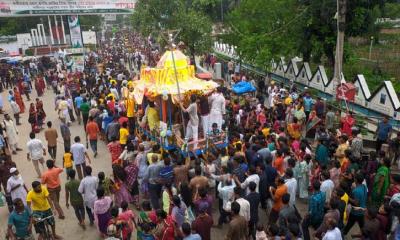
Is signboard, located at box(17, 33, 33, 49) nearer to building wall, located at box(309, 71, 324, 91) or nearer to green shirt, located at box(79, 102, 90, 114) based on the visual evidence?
green shirt, located at box(79, 102, 90, 114)

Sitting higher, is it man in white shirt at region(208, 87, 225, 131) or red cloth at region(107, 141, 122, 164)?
man in white shirt at region(208, 87, 225, 131)

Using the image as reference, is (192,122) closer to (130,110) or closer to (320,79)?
(130,110)

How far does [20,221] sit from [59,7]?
124ft

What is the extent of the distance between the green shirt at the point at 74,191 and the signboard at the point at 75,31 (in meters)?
36.7

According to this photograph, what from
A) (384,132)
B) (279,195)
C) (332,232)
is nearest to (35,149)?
(279,195)

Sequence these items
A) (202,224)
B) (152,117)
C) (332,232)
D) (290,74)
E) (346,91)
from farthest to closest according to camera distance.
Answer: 1. (290,74)
2. (346,91)
3. (152,117)
4. (202,224)
5. (332,232)

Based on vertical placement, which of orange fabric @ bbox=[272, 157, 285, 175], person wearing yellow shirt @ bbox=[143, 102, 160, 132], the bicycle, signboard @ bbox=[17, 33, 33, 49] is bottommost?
the bicycle

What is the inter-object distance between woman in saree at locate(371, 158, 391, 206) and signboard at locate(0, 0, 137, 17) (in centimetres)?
3972

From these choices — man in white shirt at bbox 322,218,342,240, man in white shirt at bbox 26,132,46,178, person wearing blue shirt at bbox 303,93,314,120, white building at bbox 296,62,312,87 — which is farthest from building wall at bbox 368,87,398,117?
man in white shirt at bbox 26,132,46,178

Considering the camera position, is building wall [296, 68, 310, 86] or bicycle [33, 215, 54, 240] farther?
building wall [296, 68, 310, 86]

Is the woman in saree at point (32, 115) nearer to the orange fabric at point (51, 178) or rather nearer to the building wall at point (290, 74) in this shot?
the orange fabric at point (51, 178)

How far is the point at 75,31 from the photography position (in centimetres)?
4194

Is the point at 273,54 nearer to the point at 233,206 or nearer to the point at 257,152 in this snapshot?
the point at 257,152

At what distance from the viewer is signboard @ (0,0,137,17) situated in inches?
1511
